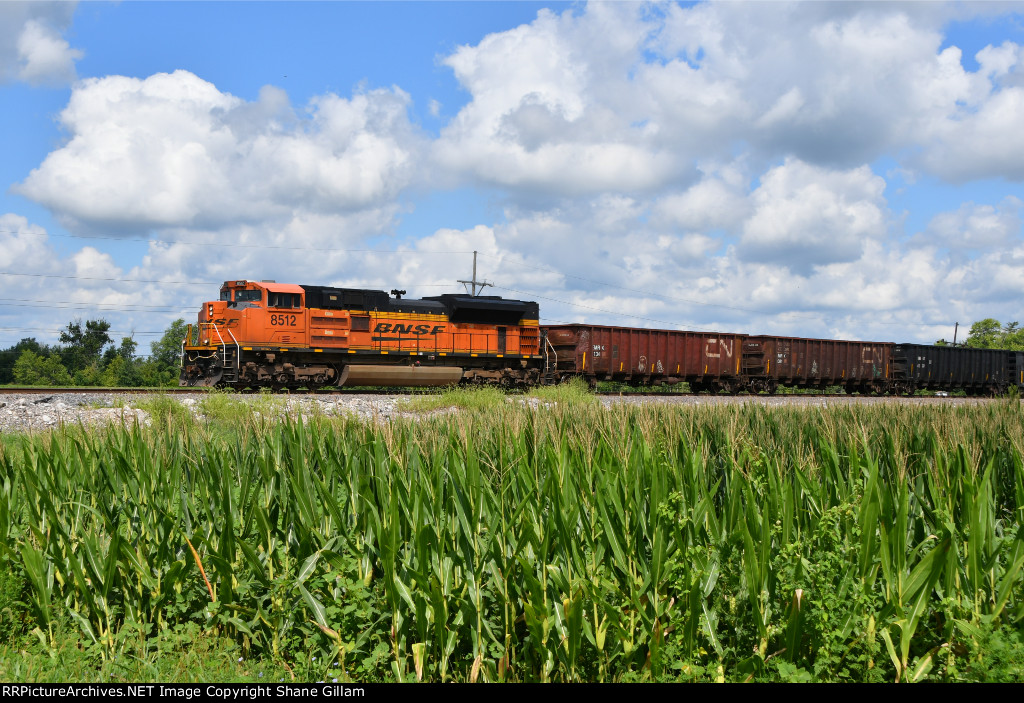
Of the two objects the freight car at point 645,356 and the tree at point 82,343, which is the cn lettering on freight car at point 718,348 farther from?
the tree at point 82,343

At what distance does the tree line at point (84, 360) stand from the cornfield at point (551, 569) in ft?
248

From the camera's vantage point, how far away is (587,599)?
181 inches

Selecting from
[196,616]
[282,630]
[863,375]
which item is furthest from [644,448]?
[863,375]

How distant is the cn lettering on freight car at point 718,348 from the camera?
37.6 m

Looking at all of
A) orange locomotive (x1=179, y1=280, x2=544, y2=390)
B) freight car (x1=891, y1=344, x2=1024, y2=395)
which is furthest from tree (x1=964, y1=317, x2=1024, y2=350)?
orange locomotive (x1=179, y1=280, x2=544, y2=390)

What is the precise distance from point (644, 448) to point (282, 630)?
2.85 metres

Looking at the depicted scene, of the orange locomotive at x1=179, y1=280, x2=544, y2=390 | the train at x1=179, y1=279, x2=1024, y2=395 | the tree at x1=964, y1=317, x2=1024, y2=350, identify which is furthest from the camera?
the tree at x1=964, y1=317, x2=1024, y2=350

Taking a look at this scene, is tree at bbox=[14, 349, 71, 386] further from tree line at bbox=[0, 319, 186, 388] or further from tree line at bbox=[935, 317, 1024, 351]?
tree line at bbox=[935, 317, 1024, 351]

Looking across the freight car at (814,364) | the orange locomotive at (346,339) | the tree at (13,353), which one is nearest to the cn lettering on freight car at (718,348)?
the freight car at (814,364)

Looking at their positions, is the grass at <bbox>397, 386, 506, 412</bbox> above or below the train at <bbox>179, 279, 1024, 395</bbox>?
below

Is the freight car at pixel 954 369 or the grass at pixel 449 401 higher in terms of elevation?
the freight car at pixel 954 369

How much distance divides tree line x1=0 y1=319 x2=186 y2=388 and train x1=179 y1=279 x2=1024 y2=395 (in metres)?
53.7

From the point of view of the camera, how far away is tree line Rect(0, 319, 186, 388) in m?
80.9

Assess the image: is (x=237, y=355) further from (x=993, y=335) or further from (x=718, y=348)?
(x=993, y=335)
